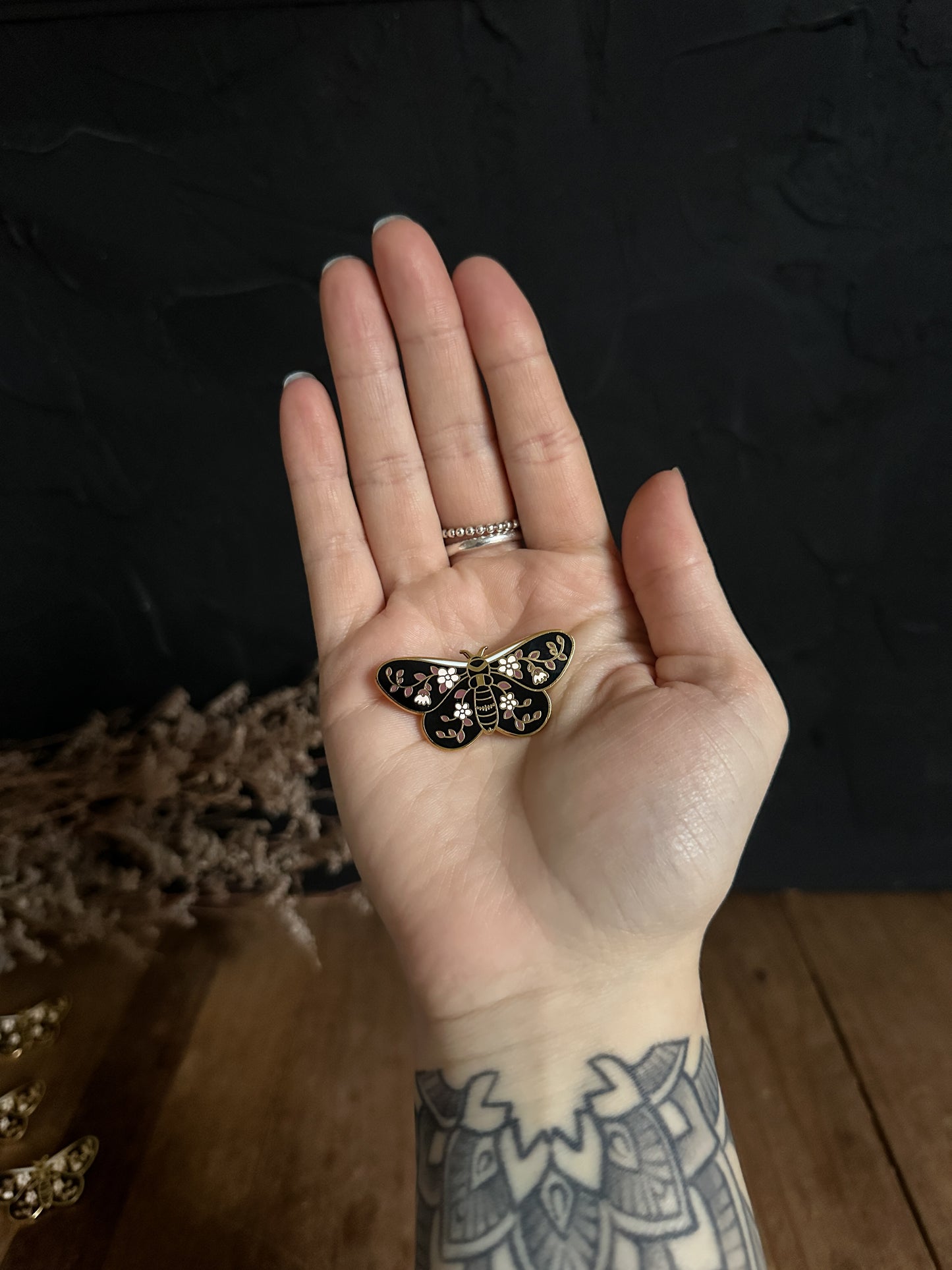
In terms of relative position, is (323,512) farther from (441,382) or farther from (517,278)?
(517,278)

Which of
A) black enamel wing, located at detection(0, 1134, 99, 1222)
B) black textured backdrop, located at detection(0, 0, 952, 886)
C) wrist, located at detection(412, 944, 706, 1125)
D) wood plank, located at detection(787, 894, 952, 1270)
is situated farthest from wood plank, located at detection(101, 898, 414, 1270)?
wood plank, located at detection(787, 894, 952, 1270)

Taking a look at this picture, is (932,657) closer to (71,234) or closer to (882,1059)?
(882,1059)

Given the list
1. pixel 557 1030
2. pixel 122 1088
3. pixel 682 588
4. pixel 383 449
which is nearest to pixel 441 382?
pixel 383 449

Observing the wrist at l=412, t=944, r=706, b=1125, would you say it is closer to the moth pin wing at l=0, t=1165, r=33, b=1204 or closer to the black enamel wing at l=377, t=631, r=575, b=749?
the black enamel wing at l=377, t=631, r=575, b=749

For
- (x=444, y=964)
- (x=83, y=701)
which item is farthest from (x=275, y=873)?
(x=444, y=964)

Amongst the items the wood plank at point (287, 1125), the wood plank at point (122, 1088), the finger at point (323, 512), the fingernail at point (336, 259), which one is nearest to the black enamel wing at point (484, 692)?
the finger at point (323, 512)
